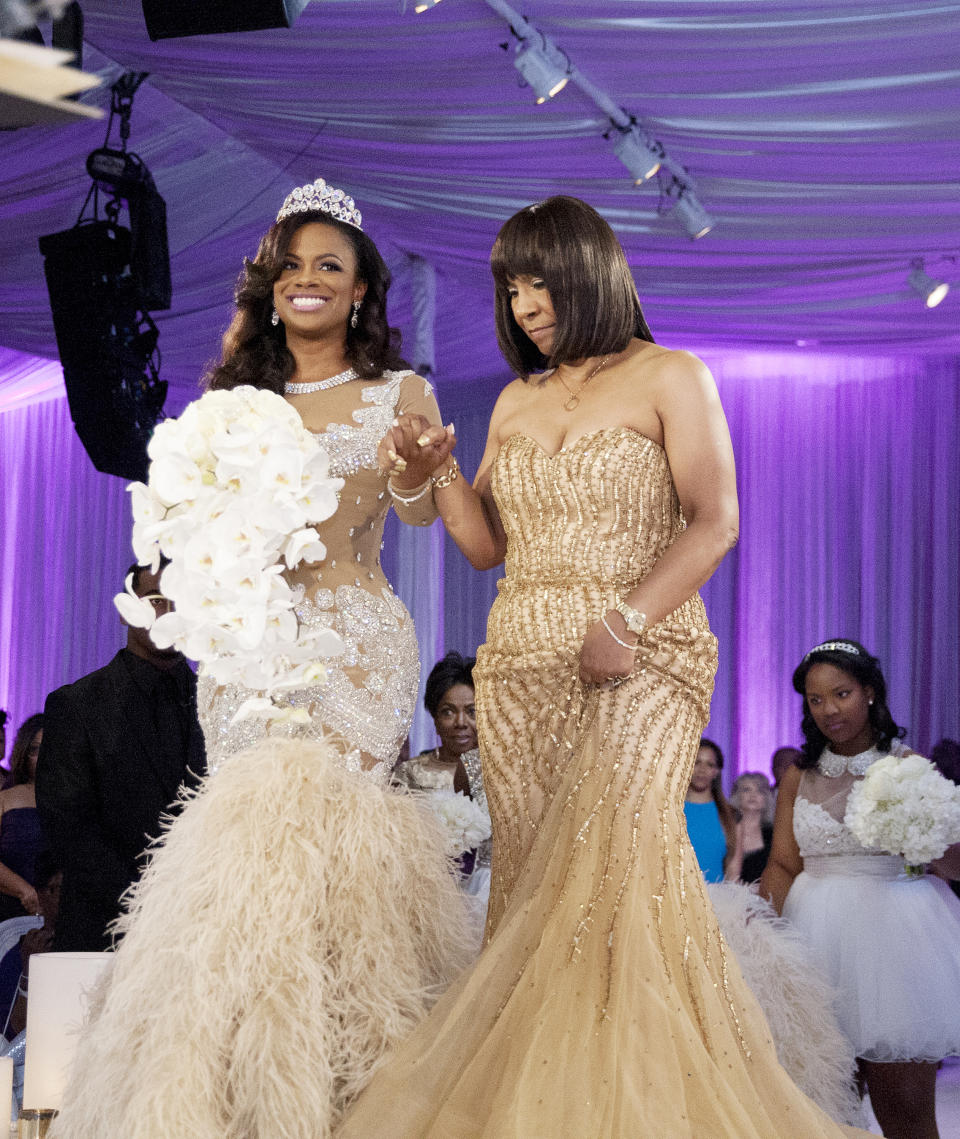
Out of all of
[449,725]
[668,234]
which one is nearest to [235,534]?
[449,725]

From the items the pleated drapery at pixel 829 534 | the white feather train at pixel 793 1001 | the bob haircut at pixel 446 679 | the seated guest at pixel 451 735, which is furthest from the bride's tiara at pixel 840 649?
the pleated drapery at pixel 829 534

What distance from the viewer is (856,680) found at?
5.72m

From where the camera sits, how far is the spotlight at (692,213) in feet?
26.1

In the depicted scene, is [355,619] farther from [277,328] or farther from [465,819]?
[465,819]

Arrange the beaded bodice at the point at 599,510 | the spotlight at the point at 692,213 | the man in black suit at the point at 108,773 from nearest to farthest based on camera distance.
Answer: the beaded bodice at the point at 599,510, the man in black suit at the point at 108,773, the spotlight at the point at 692,213

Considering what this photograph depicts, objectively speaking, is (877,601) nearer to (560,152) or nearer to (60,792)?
A: (560,152)

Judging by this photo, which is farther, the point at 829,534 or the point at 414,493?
the point at 829,534

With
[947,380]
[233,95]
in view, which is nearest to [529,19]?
[233,95]

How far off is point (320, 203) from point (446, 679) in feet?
11.0

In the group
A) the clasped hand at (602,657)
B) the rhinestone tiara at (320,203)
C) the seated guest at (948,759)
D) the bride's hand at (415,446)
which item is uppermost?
the rhinestone tiara at (320,203)

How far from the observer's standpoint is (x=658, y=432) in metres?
3.16

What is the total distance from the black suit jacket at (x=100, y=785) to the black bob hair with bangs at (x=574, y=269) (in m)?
2.10

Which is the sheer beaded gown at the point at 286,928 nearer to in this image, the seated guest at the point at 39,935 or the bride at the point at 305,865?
the bride at the point at 305,865

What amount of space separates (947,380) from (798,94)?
6.05 meters
